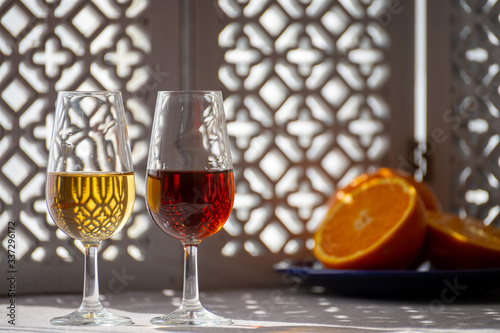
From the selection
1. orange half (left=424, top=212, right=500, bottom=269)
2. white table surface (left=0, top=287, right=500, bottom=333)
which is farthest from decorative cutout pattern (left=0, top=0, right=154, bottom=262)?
orange half (left=424, top=212, right=500, bottom=269)

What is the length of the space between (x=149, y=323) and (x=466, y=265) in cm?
57

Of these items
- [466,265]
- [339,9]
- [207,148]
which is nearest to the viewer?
[207,148]

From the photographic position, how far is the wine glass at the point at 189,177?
0.99 m

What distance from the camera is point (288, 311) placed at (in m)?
1.19

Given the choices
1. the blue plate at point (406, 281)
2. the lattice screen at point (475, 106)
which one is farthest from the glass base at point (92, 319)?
the lattice screen at point (475, 106)

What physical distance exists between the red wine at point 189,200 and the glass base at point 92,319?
0.14 m

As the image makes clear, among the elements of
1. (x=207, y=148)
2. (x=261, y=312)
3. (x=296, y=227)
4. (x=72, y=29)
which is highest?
(x=72, y=29)

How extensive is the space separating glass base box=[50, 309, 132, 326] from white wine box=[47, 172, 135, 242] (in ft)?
0.33

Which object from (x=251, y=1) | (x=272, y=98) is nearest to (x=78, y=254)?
(x=272, y=98)

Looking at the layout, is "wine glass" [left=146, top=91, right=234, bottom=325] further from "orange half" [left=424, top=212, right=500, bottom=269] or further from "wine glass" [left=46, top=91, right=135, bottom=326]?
"orange half" [left=424, top=212, right=500, bottom=269]

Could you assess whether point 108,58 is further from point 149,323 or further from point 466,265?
point 466,265

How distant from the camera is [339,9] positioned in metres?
1.52

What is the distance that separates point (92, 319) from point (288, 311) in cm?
33

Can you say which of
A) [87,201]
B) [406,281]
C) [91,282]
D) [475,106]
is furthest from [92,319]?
[475,106]
